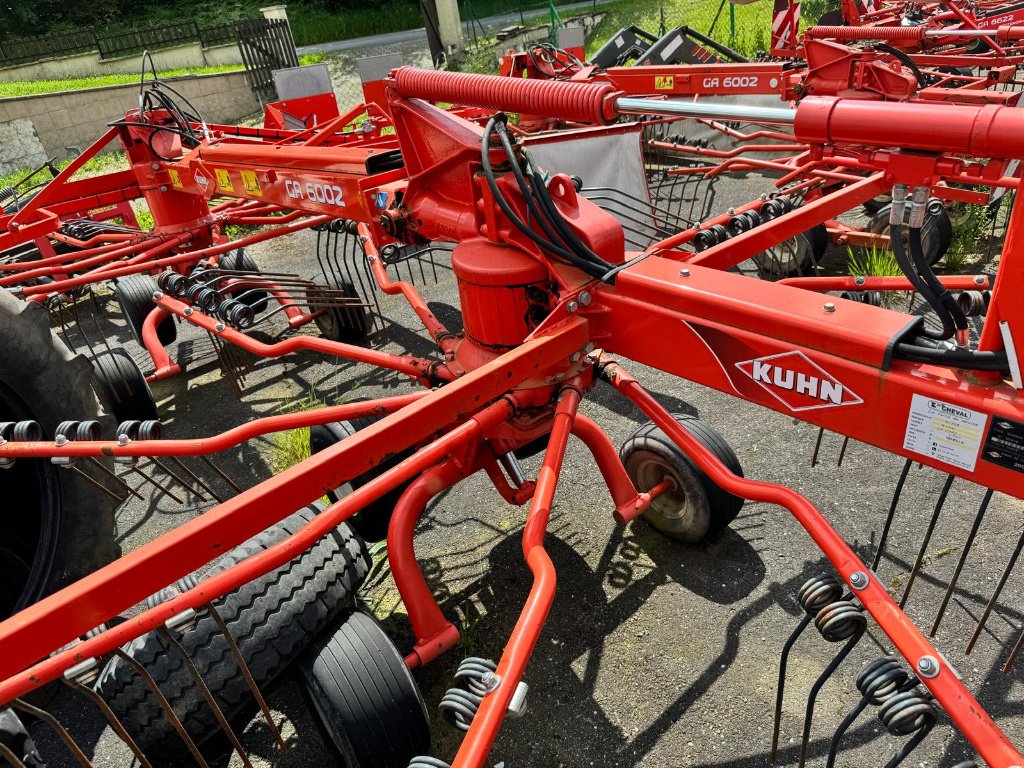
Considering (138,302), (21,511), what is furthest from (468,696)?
(138,302)

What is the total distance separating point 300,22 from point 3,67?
399 inches

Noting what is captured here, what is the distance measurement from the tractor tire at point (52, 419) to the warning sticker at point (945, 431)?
272cm

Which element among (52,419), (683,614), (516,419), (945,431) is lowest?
(683,614)

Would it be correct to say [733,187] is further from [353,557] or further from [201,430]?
[353,557]

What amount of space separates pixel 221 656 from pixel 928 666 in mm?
1831

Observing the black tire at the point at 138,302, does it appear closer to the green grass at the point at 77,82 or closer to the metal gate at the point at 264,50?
the metal gate at the point at 264,50

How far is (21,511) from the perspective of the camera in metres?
3.09

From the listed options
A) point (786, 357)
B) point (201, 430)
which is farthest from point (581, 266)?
point (201, 430)

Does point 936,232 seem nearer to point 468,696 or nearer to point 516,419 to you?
point 516,419

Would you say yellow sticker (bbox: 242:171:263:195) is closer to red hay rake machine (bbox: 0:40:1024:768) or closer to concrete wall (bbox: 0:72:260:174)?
red hay rake machine (bbox: 0:40:1024:768)

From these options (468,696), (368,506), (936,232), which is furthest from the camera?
(936,232)

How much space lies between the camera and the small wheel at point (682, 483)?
2820 mm

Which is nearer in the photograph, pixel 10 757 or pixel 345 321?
pixel 10 757

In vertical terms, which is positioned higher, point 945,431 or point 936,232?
point 945,431
